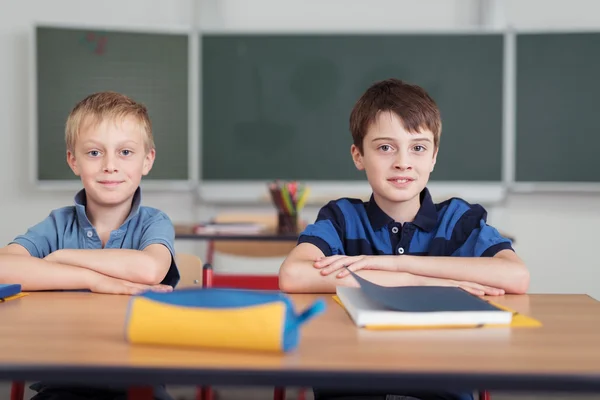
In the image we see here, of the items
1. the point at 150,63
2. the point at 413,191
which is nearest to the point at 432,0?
the point at 150,63

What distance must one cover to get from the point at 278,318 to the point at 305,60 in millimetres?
3772

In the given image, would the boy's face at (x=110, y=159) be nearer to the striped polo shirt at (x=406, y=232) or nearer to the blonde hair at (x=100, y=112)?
the blonde hair at (x=100, y=112)

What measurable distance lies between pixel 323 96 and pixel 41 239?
300 cm

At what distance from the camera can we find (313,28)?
14.7 ft

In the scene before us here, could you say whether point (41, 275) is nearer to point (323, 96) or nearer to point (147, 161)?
point (147, 161)

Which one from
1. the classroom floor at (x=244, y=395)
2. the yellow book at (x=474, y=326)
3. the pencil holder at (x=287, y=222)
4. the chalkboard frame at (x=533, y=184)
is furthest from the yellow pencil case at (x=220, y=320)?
the chalkboard frame at (x=533, y=184)

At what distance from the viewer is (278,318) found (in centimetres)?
85

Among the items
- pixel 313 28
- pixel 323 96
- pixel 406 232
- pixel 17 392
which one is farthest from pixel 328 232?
pixel 313 28

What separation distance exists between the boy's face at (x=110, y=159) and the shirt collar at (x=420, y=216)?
0.62m

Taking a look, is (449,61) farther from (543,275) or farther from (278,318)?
(278,318)

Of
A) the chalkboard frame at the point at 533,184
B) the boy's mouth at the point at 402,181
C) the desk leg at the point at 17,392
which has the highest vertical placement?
the chalkboard frame at the point at 533,184

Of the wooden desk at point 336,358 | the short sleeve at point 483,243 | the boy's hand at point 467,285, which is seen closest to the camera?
the wooden desk at point 336,358

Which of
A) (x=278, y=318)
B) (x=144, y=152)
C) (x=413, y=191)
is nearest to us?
(x=278, y=318)

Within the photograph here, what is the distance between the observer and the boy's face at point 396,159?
171cm
